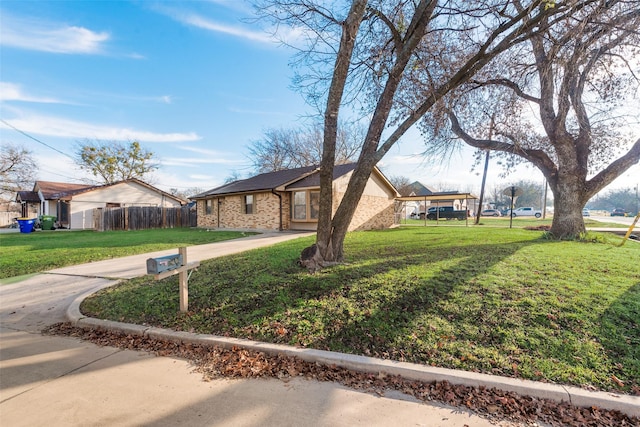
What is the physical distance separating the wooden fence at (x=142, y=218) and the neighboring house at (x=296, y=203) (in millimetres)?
5328

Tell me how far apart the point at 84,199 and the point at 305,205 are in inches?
696

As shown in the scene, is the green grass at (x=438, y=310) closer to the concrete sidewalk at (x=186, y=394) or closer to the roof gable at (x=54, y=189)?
the concrete sidewalk at (x=186, y=394)

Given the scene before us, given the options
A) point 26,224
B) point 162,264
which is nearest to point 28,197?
point 26,224

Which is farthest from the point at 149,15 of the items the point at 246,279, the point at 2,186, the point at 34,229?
the point at 2,186

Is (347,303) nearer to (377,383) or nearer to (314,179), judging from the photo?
(377,383)

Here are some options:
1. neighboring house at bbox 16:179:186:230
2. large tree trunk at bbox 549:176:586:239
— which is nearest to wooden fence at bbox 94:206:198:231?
neighboring house at bbox 16:179:186:230

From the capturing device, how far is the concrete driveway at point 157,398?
6.98 ft

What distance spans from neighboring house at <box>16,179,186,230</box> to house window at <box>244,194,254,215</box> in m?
12.0

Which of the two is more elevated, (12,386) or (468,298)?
(468,298)

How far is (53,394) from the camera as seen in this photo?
2.47 m

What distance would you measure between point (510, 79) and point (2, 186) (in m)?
41.5

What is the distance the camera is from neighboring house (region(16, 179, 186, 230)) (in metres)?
21.1

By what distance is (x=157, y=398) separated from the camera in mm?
2398

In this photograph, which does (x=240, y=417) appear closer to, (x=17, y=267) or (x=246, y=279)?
(x=246, y=279)
